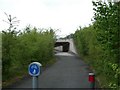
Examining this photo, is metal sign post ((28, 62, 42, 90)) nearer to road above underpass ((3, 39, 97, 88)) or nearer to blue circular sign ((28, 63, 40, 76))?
blue circular sign ((28, 63, 40, 76))

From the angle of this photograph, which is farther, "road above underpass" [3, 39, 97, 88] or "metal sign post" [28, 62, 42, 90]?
"road above underpass" [3, 39, 97, 88]

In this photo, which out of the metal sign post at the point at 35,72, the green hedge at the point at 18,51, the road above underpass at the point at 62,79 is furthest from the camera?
the green hedge at the point at 18,51

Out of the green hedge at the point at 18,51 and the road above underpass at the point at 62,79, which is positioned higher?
the green hedge at the point at 18,51

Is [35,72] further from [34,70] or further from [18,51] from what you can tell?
[18,51]

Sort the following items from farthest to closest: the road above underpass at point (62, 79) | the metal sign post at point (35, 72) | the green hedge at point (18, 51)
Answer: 1. the green hedge at point (18, 51)
2. the road above underpass at point (62, 79)
3. the metal sign post at point (35, 72)

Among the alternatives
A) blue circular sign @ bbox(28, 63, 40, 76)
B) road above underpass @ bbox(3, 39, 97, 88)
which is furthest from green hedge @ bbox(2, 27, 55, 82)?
blue circular sign @ bbox(28, 63, 40, 76)

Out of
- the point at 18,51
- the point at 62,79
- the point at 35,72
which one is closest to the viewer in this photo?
the point at 35,72

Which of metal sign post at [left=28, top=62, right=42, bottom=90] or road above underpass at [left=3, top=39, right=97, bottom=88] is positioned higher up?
metal sign post at [left=28, top=62, right=42, bottom=90]

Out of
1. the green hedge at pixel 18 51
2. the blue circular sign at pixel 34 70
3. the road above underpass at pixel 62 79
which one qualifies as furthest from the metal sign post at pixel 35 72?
the green hedge at pixel 18 51

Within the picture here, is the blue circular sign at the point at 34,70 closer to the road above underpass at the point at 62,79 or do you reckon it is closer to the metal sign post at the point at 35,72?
the metal sign post at the point at 35,72

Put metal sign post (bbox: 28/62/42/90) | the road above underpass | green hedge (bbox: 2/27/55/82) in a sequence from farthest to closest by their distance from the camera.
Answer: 1. green hedge (bbox: 2/27/55/82)
2. the road above underpass
3. metal sign post (bbox: 28/62/42/90)

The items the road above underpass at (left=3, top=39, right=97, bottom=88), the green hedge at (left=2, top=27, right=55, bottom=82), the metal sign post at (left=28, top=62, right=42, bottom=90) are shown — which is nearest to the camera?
the metal sign post at (left=28, top=62, right=42, bottom=90)

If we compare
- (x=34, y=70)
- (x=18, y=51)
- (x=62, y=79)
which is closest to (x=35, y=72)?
(x=34, y=70)

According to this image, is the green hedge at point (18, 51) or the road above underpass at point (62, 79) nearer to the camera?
the road above underpass at point (62, 79)
